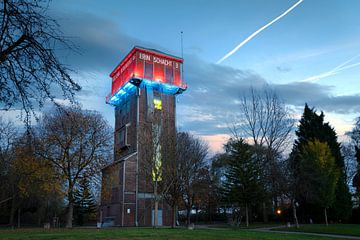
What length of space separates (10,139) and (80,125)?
255 inches

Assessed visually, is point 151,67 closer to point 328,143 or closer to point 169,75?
point 169,75

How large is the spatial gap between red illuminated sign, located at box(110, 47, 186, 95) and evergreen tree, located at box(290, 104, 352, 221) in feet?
65.6

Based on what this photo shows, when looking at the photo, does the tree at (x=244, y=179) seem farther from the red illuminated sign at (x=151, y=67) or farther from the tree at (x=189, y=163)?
the red illuminated sign at (x=151, y=67)

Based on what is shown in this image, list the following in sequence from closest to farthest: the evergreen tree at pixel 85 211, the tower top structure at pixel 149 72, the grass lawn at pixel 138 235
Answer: the grass lawn at pixel 138 235 < the tower top structure at pixel 149 72 < the evergreen tree at pixel 85 211

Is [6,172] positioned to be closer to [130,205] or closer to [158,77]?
[130,205]

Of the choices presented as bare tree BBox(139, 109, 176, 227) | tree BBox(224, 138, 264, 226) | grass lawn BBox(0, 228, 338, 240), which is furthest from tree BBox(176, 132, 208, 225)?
grass lawn BBox(0, 228, 338, 240)

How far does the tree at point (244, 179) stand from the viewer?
38.3m

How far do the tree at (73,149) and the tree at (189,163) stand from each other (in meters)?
8.46

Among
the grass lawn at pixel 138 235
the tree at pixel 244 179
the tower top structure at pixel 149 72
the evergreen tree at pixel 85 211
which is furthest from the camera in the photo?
the evergreen tree at pixel 85 211

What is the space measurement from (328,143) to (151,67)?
2873cm

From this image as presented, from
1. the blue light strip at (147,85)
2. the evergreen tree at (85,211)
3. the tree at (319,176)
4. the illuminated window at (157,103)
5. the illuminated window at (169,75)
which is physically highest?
the illuminated window at (169,75)

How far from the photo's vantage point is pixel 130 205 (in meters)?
45.3

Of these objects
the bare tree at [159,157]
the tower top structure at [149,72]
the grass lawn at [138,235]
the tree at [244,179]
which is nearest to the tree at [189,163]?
the bare tree at [159,157]

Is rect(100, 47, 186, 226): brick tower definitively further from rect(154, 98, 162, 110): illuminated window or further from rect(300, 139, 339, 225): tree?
rect(300, 139, 339, 225): tree
